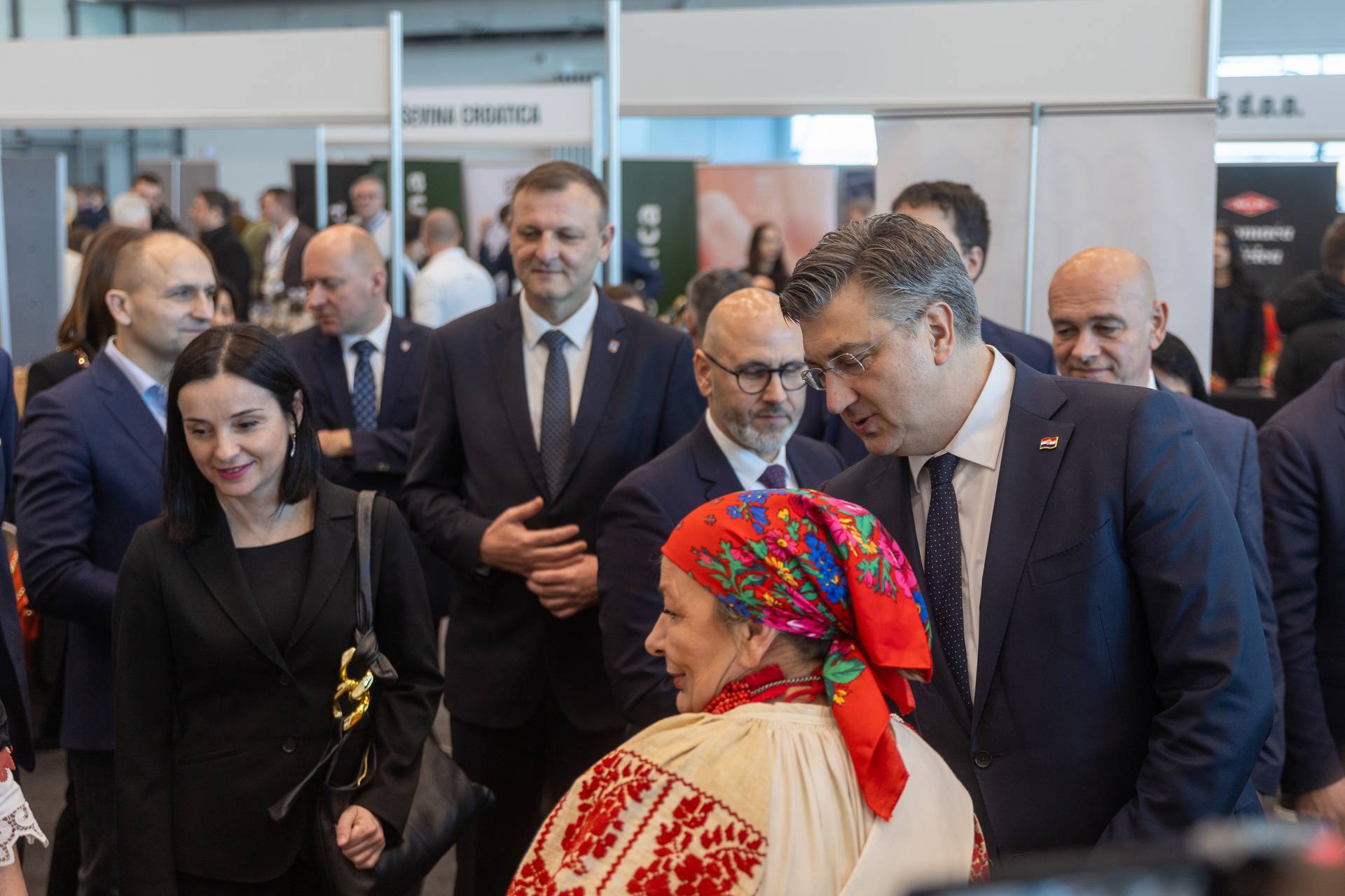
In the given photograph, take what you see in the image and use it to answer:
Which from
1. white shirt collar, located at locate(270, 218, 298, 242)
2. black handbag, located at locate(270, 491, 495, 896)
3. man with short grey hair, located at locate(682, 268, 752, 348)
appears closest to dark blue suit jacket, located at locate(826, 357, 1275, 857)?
black handbag, located at locate(270, 491, 495, 896)

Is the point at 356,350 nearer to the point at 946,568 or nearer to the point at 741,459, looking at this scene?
the point at 741,459

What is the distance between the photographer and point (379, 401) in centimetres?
402

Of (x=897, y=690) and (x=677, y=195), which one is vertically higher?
(x=677, y=195)

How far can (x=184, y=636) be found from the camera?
2244 millimetres

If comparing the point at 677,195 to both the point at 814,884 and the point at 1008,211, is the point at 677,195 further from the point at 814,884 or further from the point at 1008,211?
the point at 814,884

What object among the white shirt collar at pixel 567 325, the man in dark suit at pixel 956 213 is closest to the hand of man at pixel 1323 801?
the man in dark suit at pixel 956 213

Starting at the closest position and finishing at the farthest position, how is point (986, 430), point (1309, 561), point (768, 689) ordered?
point (768, 689), point (986, 430), point (1309, 561)

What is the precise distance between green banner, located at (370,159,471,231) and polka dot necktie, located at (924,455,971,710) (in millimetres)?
10445

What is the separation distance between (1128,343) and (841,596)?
1604 millimetres

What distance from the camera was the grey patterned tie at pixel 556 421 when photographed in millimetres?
2998

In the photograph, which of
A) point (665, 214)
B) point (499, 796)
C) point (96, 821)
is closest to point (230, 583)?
point (96, 821)

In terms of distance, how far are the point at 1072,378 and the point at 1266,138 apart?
4.31 m

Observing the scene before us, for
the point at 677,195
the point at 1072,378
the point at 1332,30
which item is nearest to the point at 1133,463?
the point at 1072,378

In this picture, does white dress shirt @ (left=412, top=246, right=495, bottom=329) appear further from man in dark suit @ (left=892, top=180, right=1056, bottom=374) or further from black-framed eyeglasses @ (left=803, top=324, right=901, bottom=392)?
black-framed eyeglasses @ (left=803, top=324, right=901, bottom=392)
